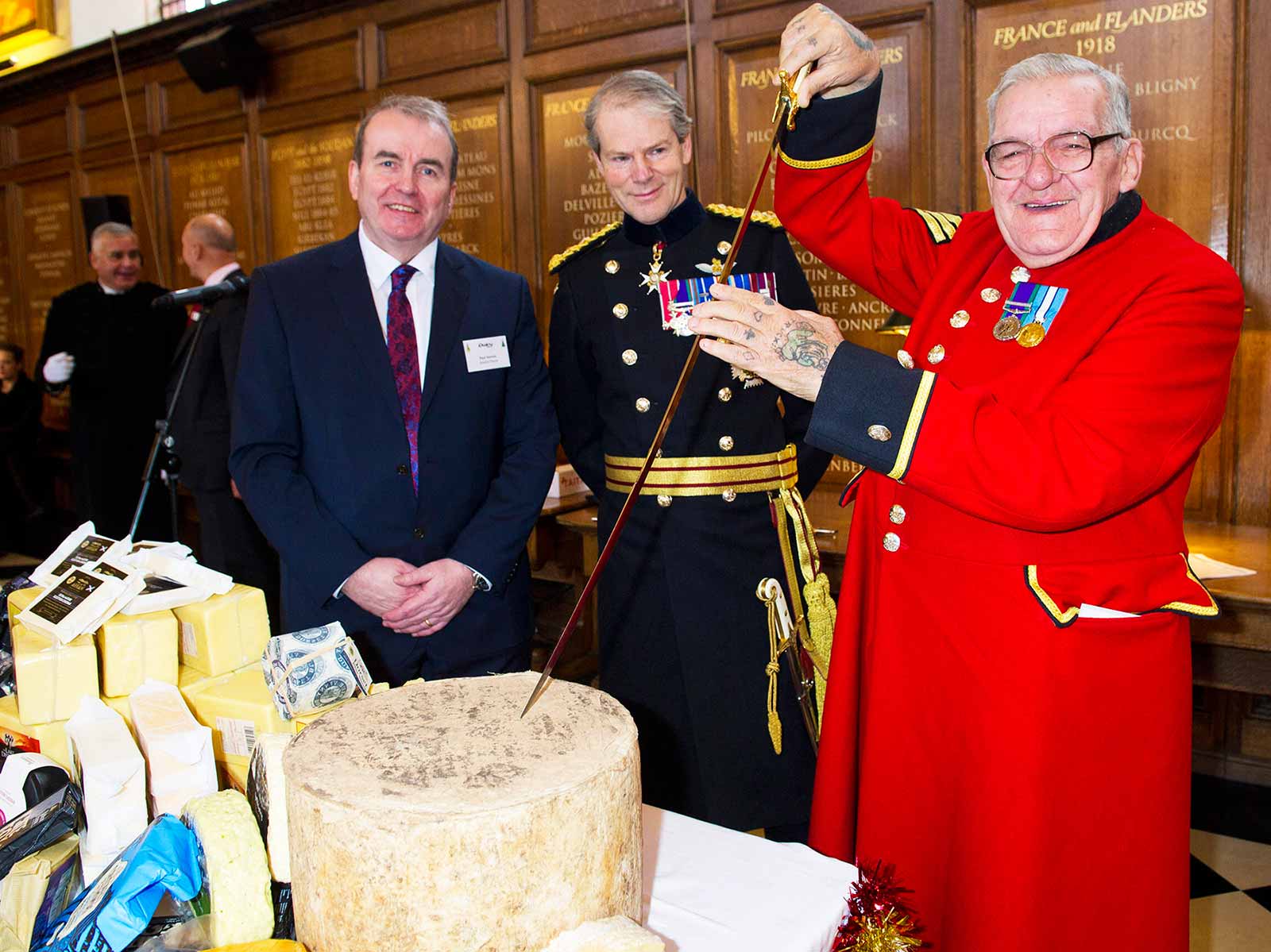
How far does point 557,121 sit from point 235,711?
4209mm

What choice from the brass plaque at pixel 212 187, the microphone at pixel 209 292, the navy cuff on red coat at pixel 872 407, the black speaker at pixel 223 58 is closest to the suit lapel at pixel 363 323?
the navy cuff on red coat at pixel 872 407

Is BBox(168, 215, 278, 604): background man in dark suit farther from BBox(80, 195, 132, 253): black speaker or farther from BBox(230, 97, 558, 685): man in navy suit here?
BBox(230, 97, 558, 685): man in navy suit

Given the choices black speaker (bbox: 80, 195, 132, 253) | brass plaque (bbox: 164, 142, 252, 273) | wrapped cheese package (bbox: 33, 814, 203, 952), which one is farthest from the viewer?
brass plaque (bbox: 164, 142, 252, 273)

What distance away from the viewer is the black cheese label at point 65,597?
1.41 metres

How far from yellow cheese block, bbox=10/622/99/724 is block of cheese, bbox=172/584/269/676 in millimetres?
129

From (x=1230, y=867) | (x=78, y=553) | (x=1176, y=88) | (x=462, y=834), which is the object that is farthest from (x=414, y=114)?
(x=1230, y=867)

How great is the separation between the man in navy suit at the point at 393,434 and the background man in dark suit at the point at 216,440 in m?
1.95

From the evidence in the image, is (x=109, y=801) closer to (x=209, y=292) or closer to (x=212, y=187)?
(x=209, y=292)

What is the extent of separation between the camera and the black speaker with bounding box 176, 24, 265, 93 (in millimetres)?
5848

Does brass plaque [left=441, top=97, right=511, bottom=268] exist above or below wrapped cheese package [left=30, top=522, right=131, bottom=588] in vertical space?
above

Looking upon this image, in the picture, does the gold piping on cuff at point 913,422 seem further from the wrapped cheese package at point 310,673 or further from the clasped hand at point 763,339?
the wrapped cheese package at point 310,673

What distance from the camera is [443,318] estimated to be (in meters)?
2.14

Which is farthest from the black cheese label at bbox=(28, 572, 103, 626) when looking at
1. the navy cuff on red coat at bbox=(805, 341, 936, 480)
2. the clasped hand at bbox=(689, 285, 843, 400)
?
the navy cuff on red coat at bbox=(805, 341, 936, 480)

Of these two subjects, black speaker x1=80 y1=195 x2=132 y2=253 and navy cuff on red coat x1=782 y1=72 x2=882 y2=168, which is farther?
black speaker x1=80 y1=195 x2=132 y2=253
